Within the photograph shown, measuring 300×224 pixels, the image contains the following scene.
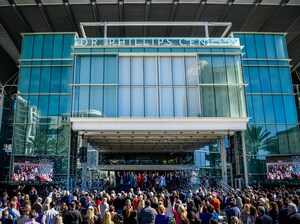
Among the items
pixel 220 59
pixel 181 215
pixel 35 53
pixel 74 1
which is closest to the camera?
pixel 181 215

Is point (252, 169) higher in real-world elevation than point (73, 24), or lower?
lower

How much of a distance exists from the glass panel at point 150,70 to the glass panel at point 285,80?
1355cm

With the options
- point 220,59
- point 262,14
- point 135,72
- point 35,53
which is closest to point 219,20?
point 262,14

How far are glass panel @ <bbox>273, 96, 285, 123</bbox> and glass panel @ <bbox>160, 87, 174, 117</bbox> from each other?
11293 millimetres

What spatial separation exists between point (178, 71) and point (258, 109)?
932cm

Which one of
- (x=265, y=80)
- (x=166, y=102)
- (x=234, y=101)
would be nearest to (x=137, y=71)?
(x=166, y=102)

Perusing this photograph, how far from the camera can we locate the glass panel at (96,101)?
25.4 metres

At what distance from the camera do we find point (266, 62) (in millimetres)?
31406

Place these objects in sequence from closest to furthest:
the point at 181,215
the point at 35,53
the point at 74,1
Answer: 1. the point at 181,215
2. the point at 35,53
3. the point at 74,1

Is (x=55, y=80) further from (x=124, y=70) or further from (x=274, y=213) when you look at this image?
(x=274, y=213)

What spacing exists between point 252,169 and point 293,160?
4005 millimetres

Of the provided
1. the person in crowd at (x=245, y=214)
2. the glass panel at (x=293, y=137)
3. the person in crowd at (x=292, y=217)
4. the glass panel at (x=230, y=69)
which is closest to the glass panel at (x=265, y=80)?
the glass panel at (x=293, y=137)

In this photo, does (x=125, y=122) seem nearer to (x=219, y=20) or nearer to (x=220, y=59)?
(x=220, y=59)

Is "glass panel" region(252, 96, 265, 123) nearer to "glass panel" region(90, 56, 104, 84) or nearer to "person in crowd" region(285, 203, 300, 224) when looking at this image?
"glass panel" region(90, 56, 104, 84)
